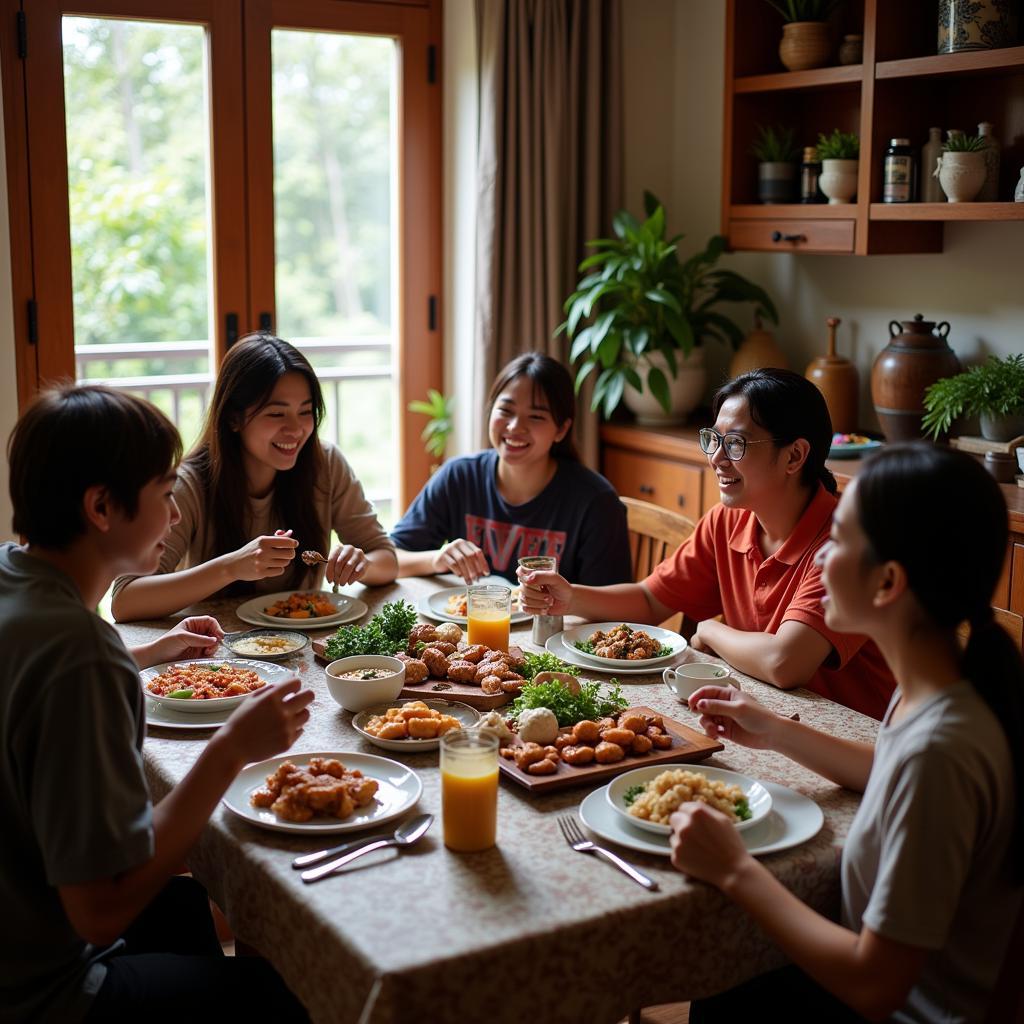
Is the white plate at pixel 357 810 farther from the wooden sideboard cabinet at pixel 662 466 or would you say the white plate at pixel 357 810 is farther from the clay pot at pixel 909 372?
the clay pot at pixel 909 372

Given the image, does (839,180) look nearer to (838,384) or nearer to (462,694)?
(838,384)

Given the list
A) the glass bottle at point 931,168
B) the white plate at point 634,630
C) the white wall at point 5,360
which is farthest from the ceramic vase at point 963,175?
the white wall at point 5,360

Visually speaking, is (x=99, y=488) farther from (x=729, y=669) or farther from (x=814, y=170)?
(x=814, y=170)

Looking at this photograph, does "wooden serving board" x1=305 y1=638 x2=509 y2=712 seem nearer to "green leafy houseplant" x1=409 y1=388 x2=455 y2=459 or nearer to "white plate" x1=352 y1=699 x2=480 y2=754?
"white plate" x1=352 y1=699 x2=480 y2=754

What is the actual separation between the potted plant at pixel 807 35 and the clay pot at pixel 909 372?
90 centimetres

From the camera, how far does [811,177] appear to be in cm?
377

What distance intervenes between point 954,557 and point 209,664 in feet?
4.04

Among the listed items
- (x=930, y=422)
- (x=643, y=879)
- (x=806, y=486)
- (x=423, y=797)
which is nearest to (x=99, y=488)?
(x=423, y=797)

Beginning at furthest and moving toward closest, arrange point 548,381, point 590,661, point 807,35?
point 807,35, point 548,381, point 590,661

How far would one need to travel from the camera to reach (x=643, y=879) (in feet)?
4.50

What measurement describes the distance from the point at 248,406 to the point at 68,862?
1422 mm

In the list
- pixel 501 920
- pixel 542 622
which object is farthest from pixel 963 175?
pixel 501 920

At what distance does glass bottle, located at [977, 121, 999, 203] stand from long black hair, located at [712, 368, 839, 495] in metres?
1.43

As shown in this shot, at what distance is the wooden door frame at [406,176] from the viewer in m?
3.99
